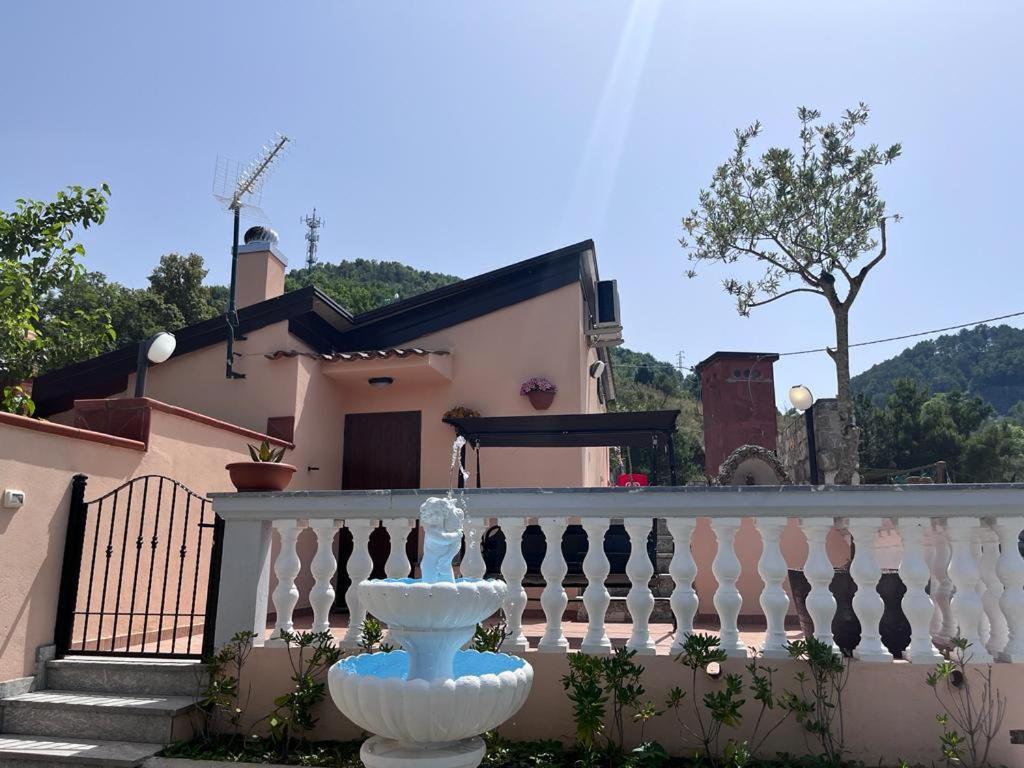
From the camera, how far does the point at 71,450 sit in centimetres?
455

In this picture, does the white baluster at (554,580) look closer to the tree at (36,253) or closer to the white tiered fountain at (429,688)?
the white tiered fountain at (429,688)

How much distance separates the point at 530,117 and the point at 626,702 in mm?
6466

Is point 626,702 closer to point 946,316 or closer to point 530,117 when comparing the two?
point 530,117

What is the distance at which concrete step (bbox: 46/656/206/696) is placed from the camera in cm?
382

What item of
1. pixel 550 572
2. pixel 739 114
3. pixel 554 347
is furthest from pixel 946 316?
pixel 550 572

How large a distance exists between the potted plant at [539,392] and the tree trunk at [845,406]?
4.12 metres

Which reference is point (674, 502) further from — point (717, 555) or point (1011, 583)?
point (1011, 583)

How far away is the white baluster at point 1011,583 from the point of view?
3002mm

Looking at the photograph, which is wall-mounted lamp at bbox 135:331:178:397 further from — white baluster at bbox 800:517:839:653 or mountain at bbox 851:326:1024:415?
mountain at bbox 851:326:1024:415

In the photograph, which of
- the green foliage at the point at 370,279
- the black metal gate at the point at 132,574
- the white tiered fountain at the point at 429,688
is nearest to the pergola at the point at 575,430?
the black metal gate at the point at 132,574

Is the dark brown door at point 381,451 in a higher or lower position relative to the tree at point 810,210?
lower

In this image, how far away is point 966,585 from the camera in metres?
3.09

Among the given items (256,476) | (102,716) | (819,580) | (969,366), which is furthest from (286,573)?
(969,366)

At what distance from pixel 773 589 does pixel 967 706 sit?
957 millimetres
